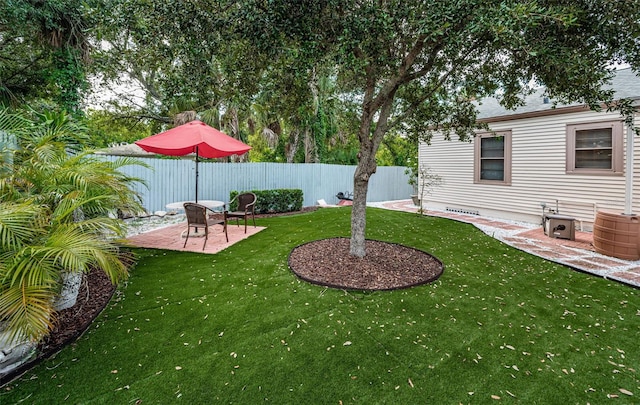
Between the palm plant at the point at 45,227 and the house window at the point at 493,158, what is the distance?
9.67 metres

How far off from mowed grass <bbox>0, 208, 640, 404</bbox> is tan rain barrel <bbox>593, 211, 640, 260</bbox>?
1.56m

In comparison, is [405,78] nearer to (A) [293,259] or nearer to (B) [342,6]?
(B) [342,6]

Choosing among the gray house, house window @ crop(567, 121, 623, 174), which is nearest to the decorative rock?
the gray house

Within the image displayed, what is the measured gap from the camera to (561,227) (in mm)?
6609

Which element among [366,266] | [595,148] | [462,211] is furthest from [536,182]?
[366,266]

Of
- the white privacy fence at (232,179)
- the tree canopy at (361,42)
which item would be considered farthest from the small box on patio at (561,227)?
the white privacy fence at (232,179)

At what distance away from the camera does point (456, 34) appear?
3072mm

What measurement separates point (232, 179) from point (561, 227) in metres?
9.54

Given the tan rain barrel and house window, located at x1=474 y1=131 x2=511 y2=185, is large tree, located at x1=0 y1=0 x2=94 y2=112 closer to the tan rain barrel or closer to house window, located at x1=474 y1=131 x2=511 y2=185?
the tan rain barrel

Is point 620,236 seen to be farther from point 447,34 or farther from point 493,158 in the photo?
point 447,34

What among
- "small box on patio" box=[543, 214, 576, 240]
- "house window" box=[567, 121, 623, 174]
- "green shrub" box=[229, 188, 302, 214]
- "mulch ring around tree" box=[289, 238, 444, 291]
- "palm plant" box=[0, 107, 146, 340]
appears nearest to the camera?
"palm plant" box=[0, 107, 146, 340]

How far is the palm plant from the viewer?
6.70 ft

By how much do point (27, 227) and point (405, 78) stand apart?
446 cm

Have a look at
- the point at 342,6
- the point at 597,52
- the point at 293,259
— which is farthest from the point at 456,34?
the point at 293,259
